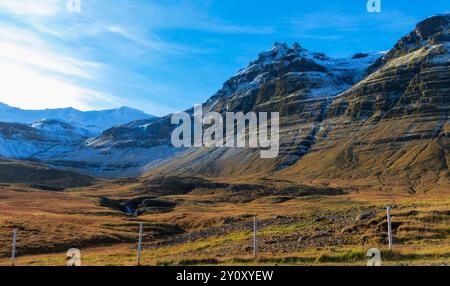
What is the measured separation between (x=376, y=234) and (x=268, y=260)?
10.6 metres

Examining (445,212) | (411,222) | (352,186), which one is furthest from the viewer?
(352,186)
